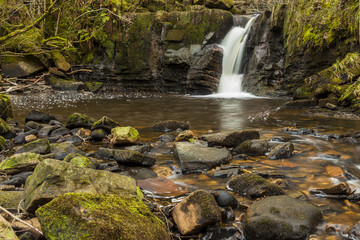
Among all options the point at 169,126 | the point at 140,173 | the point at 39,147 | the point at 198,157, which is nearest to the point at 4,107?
the point at 39,147

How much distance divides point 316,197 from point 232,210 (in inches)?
43.6

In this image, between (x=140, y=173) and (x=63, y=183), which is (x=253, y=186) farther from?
(x=63, y=183)

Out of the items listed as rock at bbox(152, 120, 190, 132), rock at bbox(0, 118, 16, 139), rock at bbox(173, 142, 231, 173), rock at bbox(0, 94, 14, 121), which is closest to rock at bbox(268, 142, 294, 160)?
rock at bbox(173, 142, 231, 173)

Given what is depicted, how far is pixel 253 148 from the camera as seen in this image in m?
5.00

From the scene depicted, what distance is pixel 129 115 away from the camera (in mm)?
9820

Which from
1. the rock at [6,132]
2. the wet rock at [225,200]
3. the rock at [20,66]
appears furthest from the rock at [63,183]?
the rock at [20,66]

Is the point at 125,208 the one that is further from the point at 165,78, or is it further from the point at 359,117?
the point at 165,78

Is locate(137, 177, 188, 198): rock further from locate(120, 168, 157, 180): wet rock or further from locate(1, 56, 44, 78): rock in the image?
locate(1, 56, 44, 78): rock

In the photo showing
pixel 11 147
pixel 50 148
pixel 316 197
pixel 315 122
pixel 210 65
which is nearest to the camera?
pixel 316 197

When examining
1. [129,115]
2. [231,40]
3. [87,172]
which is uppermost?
[231,40]

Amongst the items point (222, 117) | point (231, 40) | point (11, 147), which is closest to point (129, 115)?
point (222, 117)

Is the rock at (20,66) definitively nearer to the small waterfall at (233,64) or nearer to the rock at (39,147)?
the small waterfall at (233,64)

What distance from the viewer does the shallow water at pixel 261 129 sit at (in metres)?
3.71

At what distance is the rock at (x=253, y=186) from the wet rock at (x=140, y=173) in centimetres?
109
